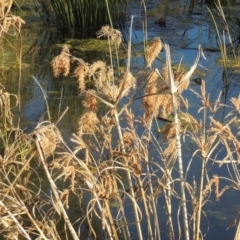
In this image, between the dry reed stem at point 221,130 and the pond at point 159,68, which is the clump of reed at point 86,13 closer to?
the pond at point 159,68

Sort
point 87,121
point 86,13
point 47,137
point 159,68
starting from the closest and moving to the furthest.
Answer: point 47,137 → point 87,121 → point 159,68 → point 86,13

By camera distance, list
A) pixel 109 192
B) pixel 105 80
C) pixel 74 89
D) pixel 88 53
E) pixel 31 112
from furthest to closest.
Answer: pixel 88 53 < pixel 74 89 < pixel 31 112 < pixel 105 80 < pixel 109 192

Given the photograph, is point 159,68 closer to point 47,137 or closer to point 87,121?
point 87,121

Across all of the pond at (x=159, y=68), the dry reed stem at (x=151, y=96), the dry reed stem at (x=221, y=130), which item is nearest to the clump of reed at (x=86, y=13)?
the pond at (x=159, y=68)

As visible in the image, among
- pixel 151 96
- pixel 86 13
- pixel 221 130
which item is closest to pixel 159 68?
pixel 86 13

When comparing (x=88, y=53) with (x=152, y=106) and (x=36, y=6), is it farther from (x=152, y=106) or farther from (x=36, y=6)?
(x=152, y=106)

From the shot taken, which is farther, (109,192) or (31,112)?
(31,112)

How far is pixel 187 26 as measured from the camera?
4.92 metres

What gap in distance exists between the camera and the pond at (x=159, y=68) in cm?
238

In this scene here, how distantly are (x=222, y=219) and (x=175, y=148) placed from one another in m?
0.85

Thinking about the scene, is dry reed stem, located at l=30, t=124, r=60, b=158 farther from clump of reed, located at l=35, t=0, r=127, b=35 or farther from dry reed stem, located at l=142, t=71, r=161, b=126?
clump of reed, located at l=35, t=0, r=127, b=35

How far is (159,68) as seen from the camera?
378 centimetres

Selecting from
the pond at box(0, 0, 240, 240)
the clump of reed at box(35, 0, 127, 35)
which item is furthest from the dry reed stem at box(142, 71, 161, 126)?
the clump of reed at box(35, 0, 127, 35)

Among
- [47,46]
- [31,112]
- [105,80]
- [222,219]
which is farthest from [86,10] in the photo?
[105,80]
